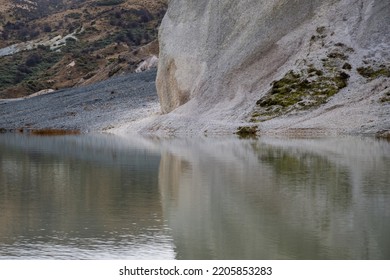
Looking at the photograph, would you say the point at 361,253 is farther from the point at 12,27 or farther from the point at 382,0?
→ the point at 12,27

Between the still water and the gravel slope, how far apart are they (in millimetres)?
27197

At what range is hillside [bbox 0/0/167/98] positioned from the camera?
93.1 metres

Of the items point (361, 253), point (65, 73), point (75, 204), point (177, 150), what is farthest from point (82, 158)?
point (65, 73)

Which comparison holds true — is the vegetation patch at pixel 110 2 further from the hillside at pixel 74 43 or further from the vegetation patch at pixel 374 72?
the vegetation patch at pixel 374 72

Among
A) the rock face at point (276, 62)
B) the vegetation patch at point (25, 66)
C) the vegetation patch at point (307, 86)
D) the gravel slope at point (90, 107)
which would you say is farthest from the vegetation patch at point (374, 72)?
the vegetation patch at point (25, 66)

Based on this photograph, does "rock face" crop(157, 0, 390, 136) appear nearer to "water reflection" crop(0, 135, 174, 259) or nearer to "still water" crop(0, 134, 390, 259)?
"still water" crop(0, 134, 390, 259)

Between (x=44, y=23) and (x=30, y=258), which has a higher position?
(x=44, y=23)

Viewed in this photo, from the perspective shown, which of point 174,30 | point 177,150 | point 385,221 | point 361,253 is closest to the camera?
point 361,253

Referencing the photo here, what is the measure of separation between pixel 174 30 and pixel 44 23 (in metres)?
105

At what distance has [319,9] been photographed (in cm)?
3856

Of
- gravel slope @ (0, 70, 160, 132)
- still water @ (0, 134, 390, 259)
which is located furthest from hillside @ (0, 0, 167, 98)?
still water @ (0, 134, 390, 259)

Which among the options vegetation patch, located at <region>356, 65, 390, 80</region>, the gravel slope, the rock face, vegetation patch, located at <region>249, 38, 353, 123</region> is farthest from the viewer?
the gravel slope

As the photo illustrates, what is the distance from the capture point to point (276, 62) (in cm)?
3816

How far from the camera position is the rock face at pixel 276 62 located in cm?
3441
